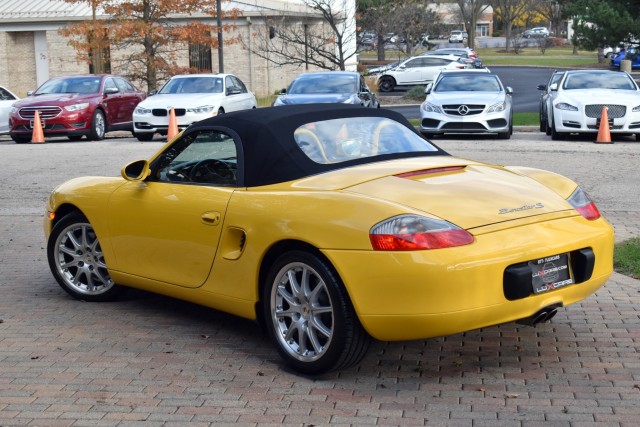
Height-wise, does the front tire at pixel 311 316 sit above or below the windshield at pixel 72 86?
below

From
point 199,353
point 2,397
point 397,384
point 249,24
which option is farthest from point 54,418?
point 249,24

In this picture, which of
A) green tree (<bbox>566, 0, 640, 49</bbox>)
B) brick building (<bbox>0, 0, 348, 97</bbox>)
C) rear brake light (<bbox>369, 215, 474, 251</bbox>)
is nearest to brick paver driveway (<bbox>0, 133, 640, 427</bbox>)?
rear brake light (<bbox>369, 215, 474, 251</bbox>)

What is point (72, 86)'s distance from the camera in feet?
83.9

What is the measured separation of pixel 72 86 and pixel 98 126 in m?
1.70

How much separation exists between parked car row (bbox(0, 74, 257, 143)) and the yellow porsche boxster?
16.4 meters

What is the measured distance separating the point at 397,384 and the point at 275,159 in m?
1.58

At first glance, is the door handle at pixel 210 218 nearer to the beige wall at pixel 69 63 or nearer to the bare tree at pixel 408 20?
the beige wall at pixel 69 63

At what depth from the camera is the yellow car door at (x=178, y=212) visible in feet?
20.8

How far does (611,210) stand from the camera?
11789mm

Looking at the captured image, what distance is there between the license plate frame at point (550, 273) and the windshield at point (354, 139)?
1.41 m

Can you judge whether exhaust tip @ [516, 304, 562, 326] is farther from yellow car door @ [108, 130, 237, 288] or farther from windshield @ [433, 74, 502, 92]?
windshield @ [433, 74, 502, 92]

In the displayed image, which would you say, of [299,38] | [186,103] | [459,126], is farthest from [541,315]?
[299,38]

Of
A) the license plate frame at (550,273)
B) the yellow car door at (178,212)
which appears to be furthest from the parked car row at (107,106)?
the license plate frame at (550,273)

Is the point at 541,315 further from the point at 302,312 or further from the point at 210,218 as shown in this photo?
the point at 210,218
